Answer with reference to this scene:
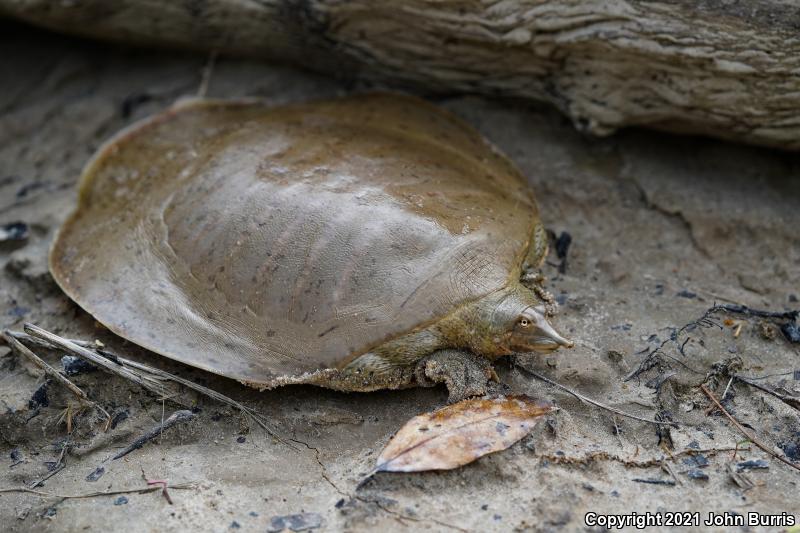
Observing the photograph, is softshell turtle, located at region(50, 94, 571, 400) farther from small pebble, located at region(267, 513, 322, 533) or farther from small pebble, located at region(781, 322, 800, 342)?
small pebble, located at region(781, 322, 800, 342)

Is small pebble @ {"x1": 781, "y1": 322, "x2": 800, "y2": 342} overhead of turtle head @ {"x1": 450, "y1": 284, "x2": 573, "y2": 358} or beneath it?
beneath

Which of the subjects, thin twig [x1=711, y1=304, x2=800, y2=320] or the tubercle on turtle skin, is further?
thin twig [x1=711, y1=304, x2=800, y2=320]

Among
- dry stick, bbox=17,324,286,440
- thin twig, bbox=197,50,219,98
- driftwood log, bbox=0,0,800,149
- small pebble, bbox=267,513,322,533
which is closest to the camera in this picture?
small pebble, bbox=267,513,322,533

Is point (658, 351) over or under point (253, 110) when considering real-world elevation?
→ under

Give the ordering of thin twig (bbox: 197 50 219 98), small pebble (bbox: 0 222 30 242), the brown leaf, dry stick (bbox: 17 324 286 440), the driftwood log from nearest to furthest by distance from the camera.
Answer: the brown leaf → dry stick (bbox: 17 324 286 440) → the driftwood log → small pebble (bbox: 0 222 30 242) → thin twig (bbox: 197 50 219 98)

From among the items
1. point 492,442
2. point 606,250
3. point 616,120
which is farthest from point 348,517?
point 616,120

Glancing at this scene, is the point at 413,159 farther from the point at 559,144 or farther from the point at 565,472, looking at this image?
the point at 565,472

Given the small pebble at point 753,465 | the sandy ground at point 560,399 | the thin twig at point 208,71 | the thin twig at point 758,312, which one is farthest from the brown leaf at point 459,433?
the thin twig at point 208,71

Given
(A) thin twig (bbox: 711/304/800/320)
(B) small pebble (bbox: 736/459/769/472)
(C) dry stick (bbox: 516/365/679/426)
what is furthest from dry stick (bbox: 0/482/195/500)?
(A) thin twig (bbox: 711/304/800/320)
